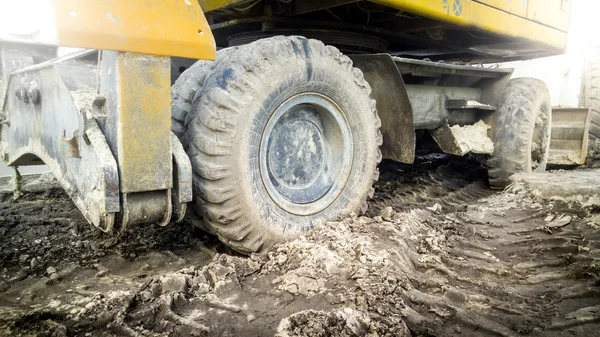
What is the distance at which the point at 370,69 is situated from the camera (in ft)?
10.1

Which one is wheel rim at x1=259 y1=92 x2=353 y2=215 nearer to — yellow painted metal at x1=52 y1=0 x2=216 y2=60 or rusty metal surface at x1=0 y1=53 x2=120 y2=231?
yellow painted metal at x1=52 y1=0 x2=216 y2=60

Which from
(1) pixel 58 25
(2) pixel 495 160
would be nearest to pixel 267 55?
(1) pixel 58 25

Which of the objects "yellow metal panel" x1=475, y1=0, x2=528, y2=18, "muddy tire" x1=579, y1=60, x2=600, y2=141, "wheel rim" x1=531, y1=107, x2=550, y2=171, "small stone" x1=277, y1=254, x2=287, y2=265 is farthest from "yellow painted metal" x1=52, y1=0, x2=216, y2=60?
"muddy tire" x1=579, y1=60, x2=600, y2=141

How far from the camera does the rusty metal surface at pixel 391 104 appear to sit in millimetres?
2965

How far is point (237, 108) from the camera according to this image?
6.60ft

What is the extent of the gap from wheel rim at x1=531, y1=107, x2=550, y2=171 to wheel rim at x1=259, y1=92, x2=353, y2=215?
2.79 meters

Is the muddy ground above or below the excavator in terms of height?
below

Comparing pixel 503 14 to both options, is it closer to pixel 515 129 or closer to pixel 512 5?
pixel 512 5

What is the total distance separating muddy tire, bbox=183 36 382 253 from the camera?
6.57 ft

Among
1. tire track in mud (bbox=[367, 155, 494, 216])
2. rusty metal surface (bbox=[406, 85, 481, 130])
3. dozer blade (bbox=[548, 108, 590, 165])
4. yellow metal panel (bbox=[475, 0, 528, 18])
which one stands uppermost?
yellow metal panel (bbox=[475, 0, 528, 18])

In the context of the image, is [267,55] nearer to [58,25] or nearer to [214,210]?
[214,210]

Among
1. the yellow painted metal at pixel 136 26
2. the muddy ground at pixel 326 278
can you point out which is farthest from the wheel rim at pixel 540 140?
the yellow painted metal at pixel 136 26

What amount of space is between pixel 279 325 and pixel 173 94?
1.30m

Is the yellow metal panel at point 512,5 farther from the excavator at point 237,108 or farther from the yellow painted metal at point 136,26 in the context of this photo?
the yellow painted metal at point 136,26
